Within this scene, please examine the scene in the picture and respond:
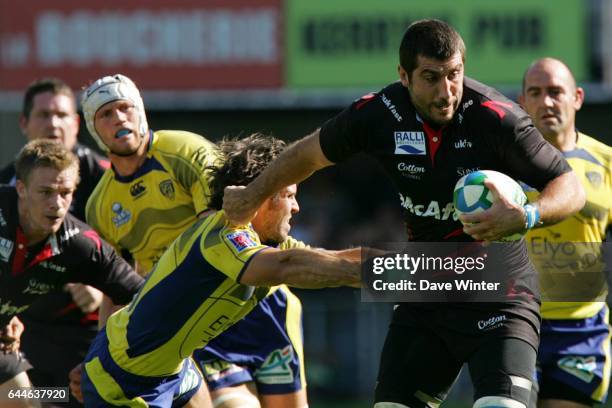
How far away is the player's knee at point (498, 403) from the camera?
18.4ft

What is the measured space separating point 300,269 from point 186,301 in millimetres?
647

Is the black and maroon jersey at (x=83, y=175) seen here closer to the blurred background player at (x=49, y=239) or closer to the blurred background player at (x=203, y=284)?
the blurred background player at (x=49, y=239)

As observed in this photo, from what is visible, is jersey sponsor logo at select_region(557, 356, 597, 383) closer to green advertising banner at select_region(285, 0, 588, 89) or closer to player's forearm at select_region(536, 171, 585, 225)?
player's forearm at select_region(536, 171, 585, 225)

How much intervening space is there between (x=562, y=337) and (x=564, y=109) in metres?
1.45

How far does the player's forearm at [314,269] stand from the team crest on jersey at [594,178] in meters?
2.57

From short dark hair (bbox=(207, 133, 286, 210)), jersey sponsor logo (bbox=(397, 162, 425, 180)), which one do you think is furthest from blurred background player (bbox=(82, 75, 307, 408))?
jersey sponsor logo (bbox=(397, 162, 425, 180))

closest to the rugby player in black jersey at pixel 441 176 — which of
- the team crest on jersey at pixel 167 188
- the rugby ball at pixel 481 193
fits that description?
the rugby ball at pixel 481 193

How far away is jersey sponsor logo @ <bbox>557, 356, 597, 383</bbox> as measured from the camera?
7637 millimetres

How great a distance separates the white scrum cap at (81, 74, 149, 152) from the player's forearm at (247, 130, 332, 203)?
2102mm

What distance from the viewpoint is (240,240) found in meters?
5.78

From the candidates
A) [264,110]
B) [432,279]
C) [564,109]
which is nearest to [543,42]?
[264,110]

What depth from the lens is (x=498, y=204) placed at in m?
5.29

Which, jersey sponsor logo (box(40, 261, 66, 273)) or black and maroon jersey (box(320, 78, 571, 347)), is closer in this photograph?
black and maroon jersey (box(320, 78, 571, 347))

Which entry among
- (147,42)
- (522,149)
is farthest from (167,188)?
(147,42)
